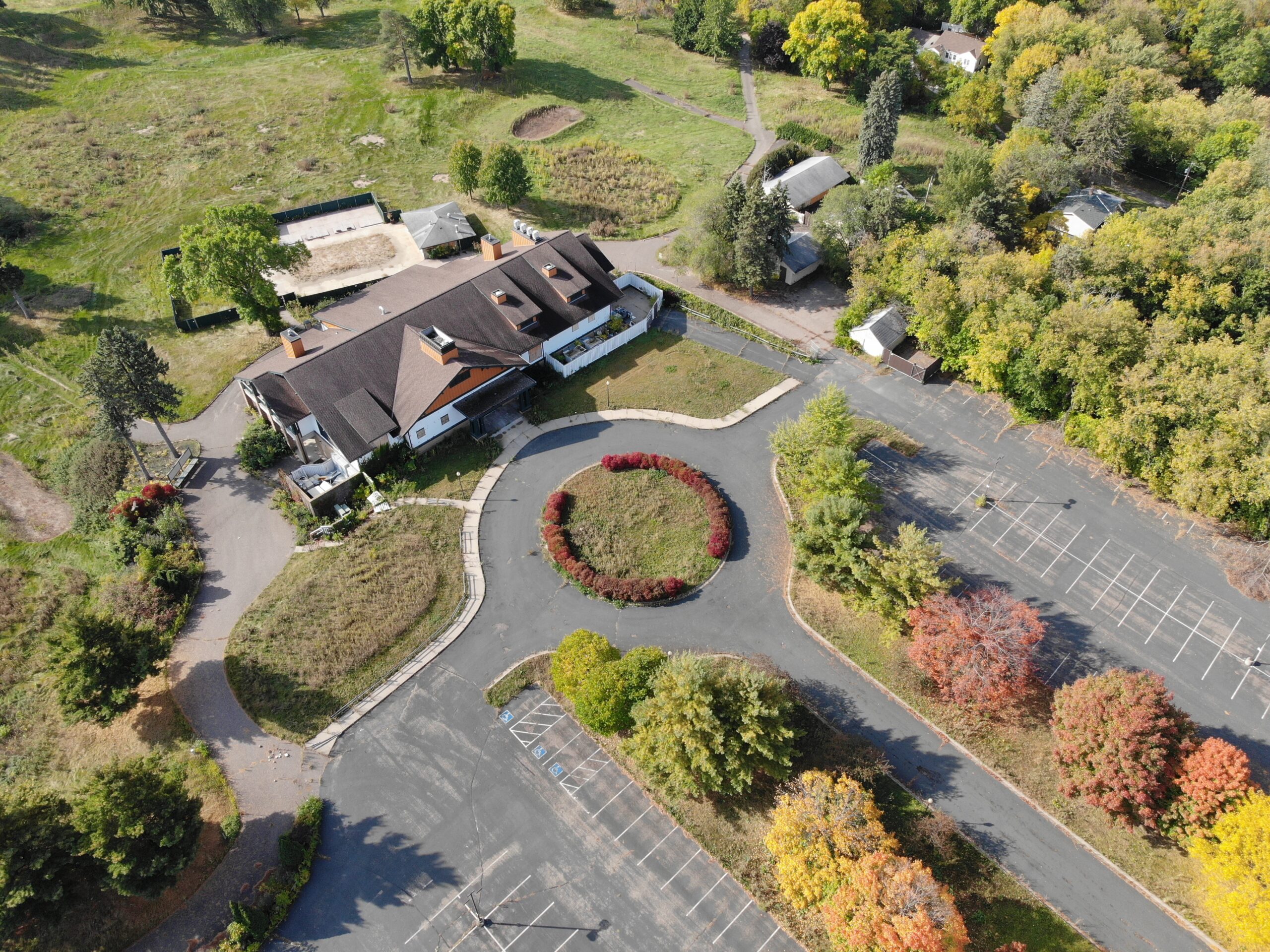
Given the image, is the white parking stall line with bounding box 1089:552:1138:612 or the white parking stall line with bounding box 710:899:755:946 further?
the white parking stall line with bounding box 1089:552:1138:612

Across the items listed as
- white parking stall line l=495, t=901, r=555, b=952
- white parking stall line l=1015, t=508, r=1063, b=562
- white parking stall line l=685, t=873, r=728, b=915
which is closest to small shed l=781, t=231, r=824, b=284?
white parking stall line l=1015, t=508, r=1063, b=562

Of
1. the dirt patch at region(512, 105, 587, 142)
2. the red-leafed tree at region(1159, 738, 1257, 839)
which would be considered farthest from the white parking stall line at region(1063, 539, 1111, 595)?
the dirt patch at region(512, 105, 587, 142)

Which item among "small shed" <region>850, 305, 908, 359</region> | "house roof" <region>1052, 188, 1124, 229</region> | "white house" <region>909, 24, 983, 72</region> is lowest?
"small shed" <region>850, 305, 908, 359</region>

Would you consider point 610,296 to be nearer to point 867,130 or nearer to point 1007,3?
point 867,130

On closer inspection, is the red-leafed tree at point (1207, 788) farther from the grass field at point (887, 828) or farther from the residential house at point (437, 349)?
the residential house at point (437, 349)

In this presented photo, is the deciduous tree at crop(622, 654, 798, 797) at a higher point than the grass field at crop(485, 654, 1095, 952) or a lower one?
higher

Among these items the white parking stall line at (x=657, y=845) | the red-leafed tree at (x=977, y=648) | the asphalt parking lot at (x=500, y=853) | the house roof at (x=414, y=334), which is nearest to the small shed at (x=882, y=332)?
the house roof at (x=414, y=334)

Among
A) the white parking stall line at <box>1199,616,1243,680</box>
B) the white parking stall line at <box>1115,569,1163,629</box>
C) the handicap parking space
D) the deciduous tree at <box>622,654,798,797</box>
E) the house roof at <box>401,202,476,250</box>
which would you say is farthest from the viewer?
the house roof at <box>401,202,476,250</box>

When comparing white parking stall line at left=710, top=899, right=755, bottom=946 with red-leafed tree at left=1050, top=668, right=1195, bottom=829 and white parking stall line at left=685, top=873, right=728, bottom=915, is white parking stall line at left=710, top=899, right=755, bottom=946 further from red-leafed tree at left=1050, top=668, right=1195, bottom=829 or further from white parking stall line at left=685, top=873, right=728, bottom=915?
red-leafed tree at left=1050, top=668, right=1195, bottom=829

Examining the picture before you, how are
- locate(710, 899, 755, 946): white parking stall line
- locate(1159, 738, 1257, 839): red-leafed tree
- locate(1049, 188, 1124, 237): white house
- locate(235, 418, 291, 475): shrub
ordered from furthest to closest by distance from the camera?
locate(1049, 188, 1124, 237): white house
locate(235, 418, 291, 475): shrub
locate(1159, 738, 1257, 839): red-leafed tree
locate(710, 899, 755, 946): white parking stall line
